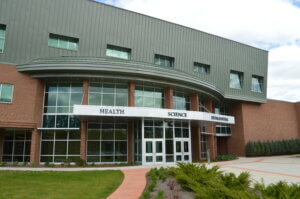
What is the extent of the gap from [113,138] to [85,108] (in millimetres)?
4944

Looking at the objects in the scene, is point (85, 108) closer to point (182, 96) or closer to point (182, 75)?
point (182, 75)

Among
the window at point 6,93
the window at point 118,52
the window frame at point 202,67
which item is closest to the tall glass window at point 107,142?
the window at point 118,52

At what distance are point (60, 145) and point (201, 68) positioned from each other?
18132 mm

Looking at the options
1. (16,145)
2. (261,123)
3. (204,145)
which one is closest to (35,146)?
(16,145)

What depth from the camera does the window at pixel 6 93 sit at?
1909 centimetres

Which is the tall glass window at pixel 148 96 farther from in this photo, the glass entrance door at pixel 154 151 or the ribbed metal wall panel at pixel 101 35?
the glass entrance door at pixel 154 151

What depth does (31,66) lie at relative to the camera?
19109 mm

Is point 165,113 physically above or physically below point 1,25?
below

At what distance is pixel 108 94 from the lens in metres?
21.3

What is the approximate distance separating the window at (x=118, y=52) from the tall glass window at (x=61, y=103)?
439 cm

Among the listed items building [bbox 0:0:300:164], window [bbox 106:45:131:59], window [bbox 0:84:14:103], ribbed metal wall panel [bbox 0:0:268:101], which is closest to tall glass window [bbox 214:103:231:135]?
ribbed metal wall panel [bbox 0:0:268:101]

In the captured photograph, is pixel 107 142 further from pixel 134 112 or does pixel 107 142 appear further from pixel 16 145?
pixel 16 145

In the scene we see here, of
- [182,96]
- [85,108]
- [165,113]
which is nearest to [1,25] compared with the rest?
[85,108]

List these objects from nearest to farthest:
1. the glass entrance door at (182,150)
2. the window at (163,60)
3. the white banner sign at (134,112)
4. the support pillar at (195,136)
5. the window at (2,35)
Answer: the white banner sign at (134,112) → the window at (2,35) → the glass entrance door at (182,150) → the support pillar at (195,136) → the window at (163,60)
